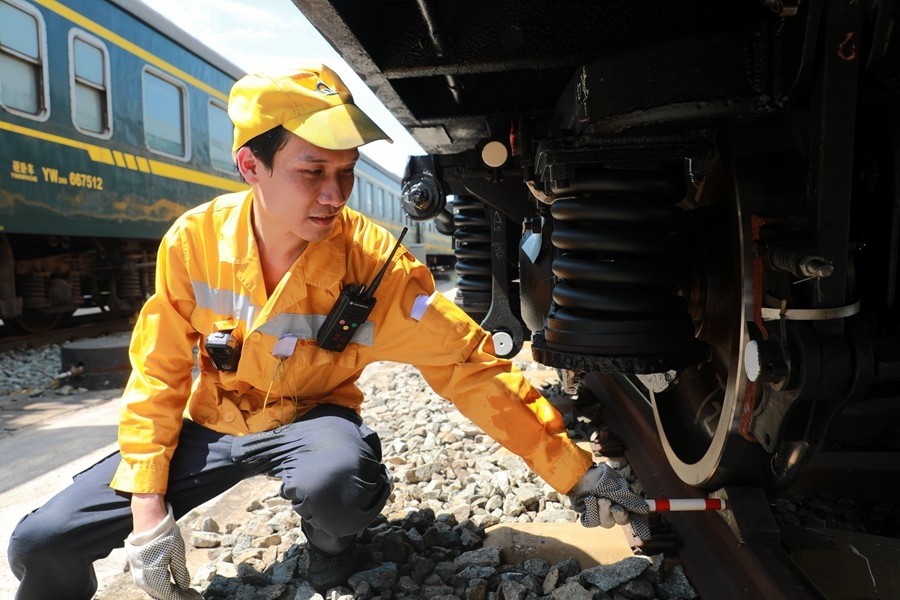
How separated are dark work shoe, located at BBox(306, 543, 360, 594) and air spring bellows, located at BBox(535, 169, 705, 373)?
90 cm

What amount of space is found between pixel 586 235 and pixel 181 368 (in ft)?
4.09

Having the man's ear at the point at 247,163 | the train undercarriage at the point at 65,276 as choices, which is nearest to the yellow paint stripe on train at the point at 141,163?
the train undercarriage at the point at 65,276

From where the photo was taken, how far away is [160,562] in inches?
67.3

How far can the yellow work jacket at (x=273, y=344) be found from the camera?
6.06ft

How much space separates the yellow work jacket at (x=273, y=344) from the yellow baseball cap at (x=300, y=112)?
1.05ft

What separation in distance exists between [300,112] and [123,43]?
21.4 ft

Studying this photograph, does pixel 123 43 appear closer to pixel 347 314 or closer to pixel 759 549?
pixel 347 314

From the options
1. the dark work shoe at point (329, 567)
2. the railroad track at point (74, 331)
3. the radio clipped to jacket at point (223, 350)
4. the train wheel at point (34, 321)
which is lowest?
the railroad track at point (74, 331)

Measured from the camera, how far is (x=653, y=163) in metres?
1.57

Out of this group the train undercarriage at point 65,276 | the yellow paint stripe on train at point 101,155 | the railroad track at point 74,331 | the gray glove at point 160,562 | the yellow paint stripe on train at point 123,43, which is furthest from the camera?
the railroad track at point 74,331

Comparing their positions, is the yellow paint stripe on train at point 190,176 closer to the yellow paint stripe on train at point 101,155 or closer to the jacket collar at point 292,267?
the yellow paint stripe on train at point 101,155

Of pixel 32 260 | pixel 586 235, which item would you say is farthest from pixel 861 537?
pixel 32 260

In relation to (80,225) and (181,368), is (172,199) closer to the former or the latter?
(80,225)

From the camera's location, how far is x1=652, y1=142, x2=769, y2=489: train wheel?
1.53m
